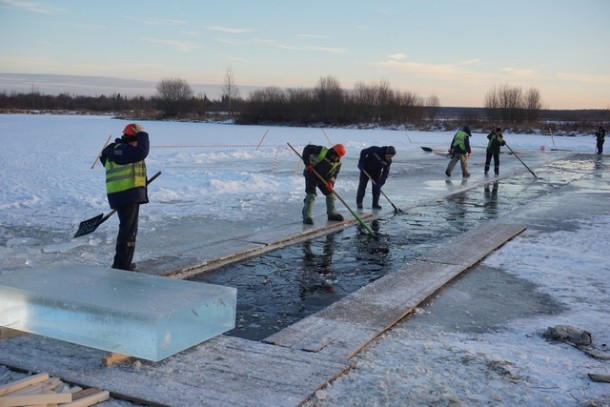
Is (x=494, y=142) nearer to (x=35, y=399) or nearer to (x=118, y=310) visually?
(x=118, y=310)

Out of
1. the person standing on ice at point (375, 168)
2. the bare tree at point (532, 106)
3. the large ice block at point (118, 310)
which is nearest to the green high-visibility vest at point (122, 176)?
the large ice block at point (118, 310)

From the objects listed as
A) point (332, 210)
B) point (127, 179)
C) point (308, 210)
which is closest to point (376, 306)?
point (127, 179)

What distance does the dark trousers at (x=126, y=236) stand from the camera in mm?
6074

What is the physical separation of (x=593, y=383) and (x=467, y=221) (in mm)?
6702

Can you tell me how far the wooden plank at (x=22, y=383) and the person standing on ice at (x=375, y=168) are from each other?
8.00m

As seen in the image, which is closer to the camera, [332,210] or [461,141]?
[332,210]

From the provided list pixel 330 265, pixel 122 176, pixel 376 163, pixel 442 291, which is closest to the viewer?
pixel 122 176

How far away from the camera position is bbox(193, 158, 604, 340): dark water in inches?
220

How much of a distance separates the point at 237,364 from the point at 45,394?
117 centimetres

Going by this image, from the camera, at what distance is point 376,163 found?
1123cm

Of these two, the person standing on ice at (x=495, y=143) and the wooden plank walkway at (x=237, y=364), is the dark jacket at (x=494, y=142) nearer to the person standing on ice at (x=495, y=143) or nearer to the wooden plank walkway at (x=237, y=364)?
the person standing on ice at (x=495, y=143)

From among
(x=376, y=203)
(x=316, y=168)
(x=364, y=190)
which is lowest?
(x=376, y=203)

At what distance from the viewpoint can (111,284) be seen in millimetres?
4598

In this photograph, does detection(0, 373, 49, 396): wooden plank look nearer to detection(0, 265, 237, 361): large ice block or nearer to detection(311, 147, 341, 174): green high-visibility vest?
detection(0, 265, 237, 361): large ice block
